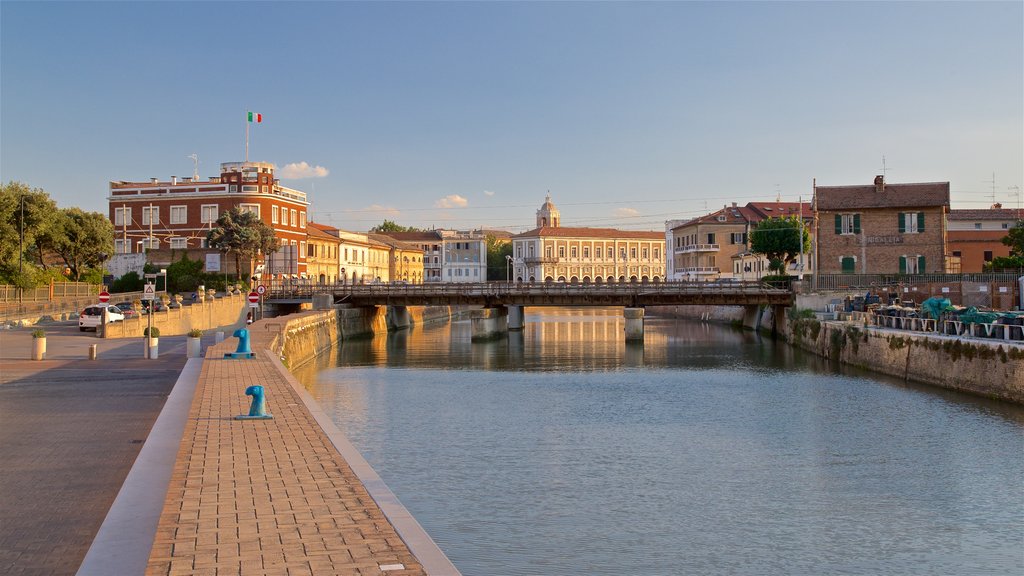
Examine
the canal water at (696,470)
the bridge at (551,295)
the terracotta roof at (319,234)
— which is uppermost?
the terracotta roof at (319,234)

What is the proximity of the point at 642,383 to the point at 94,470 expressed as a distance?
2918 cm

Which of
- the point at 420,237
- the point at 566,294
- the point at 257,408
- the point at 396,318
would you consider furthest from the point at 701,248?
the point at 257,408

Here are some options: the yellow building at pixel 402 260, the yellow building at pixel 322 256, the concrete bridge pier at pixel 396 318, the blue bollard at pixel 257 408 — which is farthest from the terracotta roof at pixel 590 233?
the blue bollard at pixel 257 408

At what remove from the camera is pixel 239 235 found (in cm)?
8412

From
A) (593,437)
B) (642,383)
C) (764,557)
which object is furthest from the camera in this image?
(642,383)

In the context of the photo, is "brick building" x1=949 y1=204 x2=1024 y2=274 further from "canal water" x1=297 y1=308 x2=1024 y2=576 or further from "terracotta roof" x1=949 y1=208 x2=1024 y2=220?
"canal water" x1=297 y1=308 x2=1024 y2=576

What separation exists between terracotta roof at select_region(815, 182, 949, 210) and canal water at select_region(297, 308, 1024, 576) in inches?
1149

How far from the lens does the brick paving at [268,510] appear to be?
9438 millimetres

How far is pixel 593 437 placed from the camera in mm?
27047

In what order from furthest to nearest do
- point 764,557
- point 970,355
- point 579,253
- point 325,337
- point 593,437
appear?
point 579,253
point 325,337
point 970,355
point 593,437
point 764,557

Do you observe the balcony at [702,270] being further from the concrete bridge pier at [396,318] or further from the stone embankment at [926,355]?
the stone embankment at [926,355]

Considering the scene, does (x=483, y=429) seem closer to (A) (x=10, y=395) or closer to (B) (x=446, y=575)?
(A) (x=10, y=395)

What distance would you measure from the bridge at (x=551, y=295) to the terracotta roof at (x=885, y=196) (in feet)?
28.9

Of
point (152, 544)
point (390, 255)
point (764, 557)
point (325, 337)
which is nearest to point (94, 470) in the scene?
point (152, 544)
